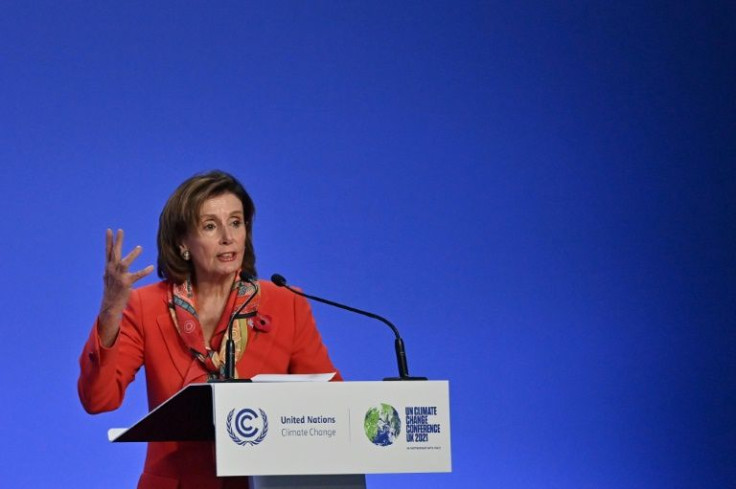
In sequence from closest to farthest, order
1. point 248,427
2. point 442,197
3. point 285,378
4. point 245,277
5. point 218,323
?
point 248,427 → point 285,378 → point 245,277 → point 218,323 → point 442,197

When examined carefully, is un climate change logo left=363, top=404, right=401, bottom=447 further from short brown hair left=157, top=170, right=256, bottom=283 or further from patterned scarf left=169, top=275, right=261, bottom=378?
short brown hair left=157, top=170, right=256, bottom=283

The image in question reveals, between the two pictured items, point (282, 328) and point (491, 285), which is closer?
point (282, 328)

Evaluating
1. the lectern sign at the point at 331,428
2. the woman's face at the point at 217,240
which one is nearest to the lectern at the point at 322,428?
the lectern sign at the point at 331,428

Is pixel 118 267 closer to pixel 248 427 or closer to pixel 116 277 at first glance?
pixel 116 277

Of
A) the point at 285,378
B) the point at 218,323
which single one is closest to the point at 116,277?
the point at 285,378

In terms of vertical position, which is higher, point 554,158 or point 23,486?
point 554,158

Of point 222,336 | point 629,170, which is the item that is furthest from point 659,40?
point 222,336

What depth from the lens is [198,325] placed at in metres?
2.41

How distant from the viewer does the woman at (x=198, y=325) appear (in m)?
2.24

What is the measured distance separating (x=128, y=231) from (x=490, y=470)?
1.54 metres

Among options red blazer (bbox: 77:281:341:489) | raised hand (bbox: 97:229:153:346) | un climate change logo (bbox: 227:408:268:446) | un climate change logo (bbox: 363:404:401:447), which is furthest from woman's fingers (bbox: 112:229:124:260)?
un climate change logo (bbox: 363:404:401:447)

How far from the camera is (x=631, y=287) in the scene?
4059 millimetres

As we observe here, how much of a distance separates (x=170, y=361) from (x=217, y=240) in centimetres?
30

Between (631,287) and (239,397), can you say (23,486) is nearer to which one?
(239,397)
